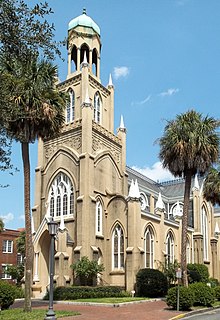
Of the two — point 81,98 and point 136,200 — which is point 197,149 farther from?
point 81,98

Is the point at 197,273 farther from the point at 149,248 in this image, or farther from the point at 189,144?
the point at 189,144

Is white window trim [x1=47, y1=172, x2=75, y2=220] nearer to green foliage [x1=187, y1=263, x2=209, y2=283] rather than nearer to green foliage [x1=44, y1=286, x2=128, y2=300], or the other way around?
green foliage [x1=44, y1=286, x2=128, y2=300]

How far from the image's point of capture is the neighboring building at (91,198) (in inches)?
1500

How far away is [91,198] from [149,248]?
771 cm

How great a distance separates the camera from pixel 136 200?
39.0m

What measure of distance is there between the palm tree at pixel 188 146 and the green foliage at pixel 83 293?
823 centimetres

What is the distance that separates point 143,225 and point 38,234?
9.41 m

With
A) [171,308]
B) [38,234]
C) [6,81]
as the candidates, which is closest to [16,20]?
[6,81]

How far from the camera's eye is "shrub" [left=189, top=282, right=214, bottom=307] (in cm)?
2736

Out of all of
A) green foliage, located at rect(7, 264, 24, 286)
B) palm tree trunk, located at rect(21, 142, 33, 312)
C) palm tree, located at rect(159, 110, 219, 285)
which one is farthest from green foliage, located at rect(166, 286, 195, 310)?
green foliage, located at rect(7, 264, 24, 286)

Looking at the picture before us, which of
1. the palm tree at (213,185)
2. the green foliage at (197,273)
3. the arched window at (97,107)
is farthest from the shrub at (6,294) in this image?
the arched window at (97,107)

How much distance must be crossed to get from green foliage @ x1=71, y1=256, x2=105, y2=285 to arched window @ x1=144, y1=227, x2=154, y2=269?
18.7 ft

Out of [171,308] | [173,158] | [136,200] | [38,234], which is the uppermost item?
[173,158]

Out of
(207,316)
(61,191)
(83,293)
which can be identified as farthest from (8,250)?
(207,316)
